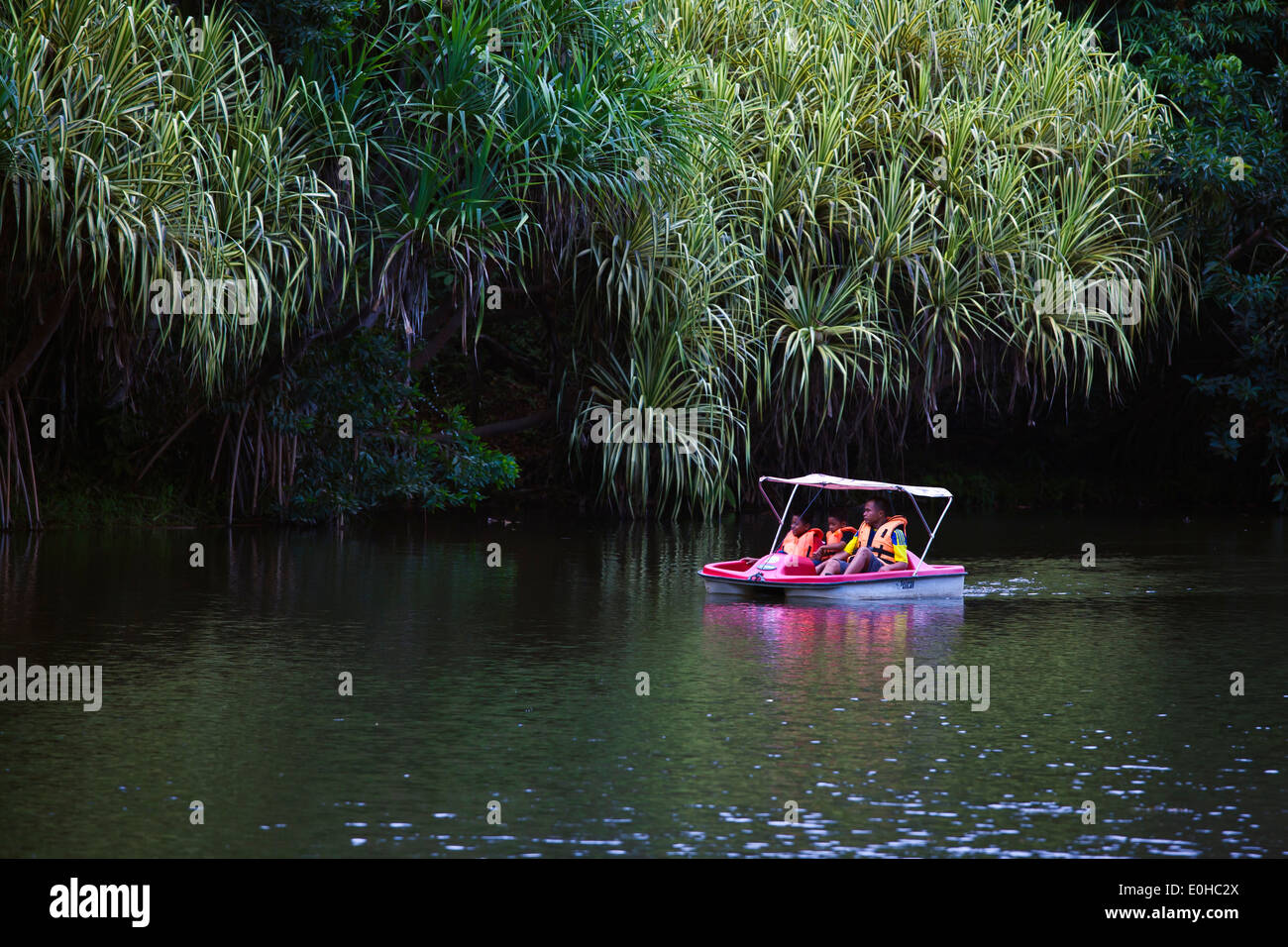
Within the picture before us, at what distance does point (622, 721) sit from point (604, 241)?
544 inches

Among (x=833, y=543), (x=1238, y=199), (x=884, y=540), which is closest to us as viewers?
(x=884, y=540)

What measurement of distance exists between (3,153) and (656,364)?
28.7 ft

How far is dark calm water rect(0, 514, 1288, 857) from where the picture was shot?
5.93 meters

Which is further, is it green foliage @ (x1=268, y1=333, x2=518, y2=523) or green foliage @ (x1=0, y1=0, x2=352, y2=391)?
green foliage @ (x1=268, y1=333, x2=518, y2=523)

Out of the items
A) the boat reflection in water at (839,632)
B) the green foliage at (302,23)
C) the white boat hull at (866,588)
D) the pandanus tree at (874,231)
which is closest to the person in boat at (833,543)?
the white boat hull at (866,588)

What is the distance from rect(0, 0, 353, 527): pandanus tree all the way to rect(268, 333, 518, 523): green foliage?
1.38 meters

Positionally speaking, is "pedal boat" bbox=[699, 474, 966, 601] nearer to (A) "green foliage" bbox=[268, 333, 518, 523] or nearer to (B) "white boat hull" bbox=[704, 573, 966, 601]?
(B) "white boat hull" bbox=[704, 573, 966, 601]

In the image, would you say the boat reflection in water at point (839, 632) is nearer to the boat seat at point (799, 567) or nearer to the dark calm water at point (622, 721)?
the dark calm water at point (622, 721)

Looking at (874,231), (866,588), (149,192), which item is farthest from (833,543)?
(874,231)

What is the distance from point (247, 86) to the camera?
18188mm

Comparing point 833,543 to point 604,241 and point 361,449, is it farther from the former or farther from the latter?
point 604,241

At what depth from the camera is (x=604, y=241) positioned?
2108 centimetres

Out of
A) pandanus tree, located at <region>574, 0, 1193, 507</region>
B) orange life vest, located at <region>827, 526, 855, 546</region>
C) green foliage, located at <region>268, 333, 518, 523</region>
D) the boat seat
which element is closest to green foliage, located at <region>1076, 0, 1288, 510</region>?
pandanus tree, located at <region>574, 0, 1193, 507</region>

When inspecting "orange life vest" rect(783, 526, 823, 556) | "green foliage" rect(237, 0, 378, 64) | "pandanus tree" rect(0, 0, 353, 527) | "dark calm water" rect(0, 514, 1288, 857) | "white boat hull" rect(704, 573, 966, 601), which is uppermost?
"green foliage" rect(237, 0, 378, 64)
